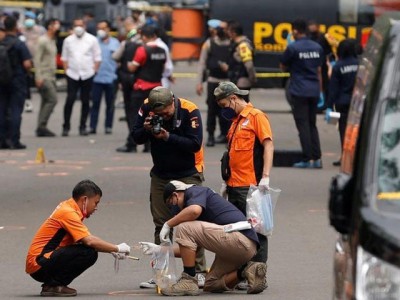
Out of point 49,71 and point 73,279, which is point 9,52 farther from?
point 73,279

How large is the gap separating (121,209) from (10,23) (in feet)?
20.8

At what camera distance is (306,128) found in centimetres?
1897

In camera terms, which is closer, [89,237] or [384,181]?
[384,181]

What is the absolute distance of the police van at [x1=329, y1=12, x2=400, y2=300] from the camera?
5.50m

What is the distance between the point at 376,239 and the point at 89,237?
5.48 m

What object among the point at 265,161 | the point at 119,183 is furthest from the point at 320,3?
the point at 265,161

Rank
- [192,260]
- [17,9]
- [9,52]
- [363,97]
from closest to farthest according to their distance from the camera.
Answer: [363,97] → [192,260] → [9,52] → [17,9]

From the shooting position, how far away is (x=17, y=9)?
39344 millimetres

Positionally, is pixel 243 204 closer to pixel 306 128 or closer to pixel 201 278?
pixel 201 278

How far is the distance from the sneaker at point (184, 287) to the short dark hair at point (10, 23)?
1064 centimetres

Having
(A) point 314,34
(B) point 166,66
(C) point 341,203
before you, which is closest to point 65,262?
(C) point 341,203

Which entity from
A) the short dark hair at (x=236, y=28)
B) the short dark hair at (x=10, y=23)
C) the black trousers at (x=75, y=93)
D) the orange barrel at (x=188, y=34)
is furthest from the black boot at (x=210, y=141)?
the orange barrel at (x=188, y=34)

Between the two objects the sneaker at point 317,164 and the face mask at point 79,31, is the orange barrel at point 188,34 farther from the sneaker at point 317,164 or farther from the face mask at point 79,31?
the sneaker at point 317,164

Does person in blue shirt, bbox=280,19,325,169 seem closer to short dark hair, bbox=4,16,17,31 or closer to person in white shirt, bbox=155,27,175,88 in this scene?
person in white shirt, bbox=155,27,175,88
